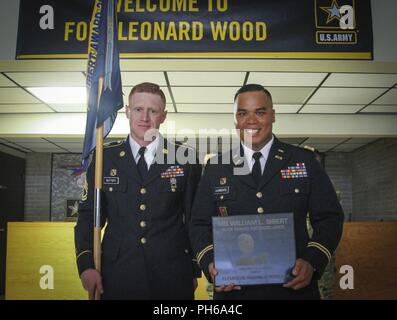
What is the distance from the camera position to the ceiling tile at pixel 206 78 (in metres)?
4.75

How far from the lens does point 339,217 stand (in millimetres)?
1763

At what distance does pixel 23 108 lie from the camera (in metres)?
6.20

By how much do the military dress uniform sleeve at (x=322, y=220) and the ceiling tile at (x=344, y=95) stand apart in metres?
3.78

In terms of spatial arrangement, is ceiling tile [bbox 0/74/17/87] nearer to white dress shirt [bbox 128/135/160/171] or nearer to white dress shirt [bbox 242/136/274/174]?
white dress shirt [bbox 128/135/160/171]

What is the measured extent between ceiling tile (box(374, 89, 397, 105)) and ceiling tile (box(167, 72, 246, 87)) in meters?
1.90

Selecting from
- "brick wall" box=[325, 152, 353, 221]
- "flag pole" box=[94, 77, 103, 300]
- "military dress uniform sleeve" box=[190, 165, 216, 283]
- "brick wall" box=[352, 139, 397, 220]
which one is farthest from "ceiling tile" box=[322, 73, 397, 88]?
"brick wall" box=[325, 152, 353, 221]

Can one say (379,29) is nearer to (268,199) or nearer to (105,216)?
(268,199)

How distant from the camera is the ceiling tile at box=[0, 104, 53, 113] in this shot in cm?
603

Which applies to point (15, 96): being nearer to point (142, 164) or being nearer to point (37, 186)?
point (142, 164)

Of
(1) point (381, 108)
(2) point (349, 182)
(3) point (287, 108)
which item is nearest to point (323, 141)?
(2) point (349, 182)

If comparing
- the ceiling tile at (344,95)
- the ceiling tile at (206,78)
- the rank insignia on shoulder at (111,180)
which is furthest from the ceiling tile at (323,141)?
the rank insignia on shoulder at (111,180)

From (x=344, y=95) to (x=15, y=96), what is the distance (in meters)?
4.15

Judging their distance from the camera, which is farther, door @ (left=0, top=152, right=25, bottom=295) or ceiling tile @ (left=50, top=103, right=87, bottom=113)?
door @ (left=0, top=152, right=25, bottom=295)

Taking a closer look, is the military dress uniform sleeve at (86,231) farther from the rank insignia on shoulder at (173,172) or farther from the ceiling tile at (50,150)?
the ceiling tile at (50,150)
